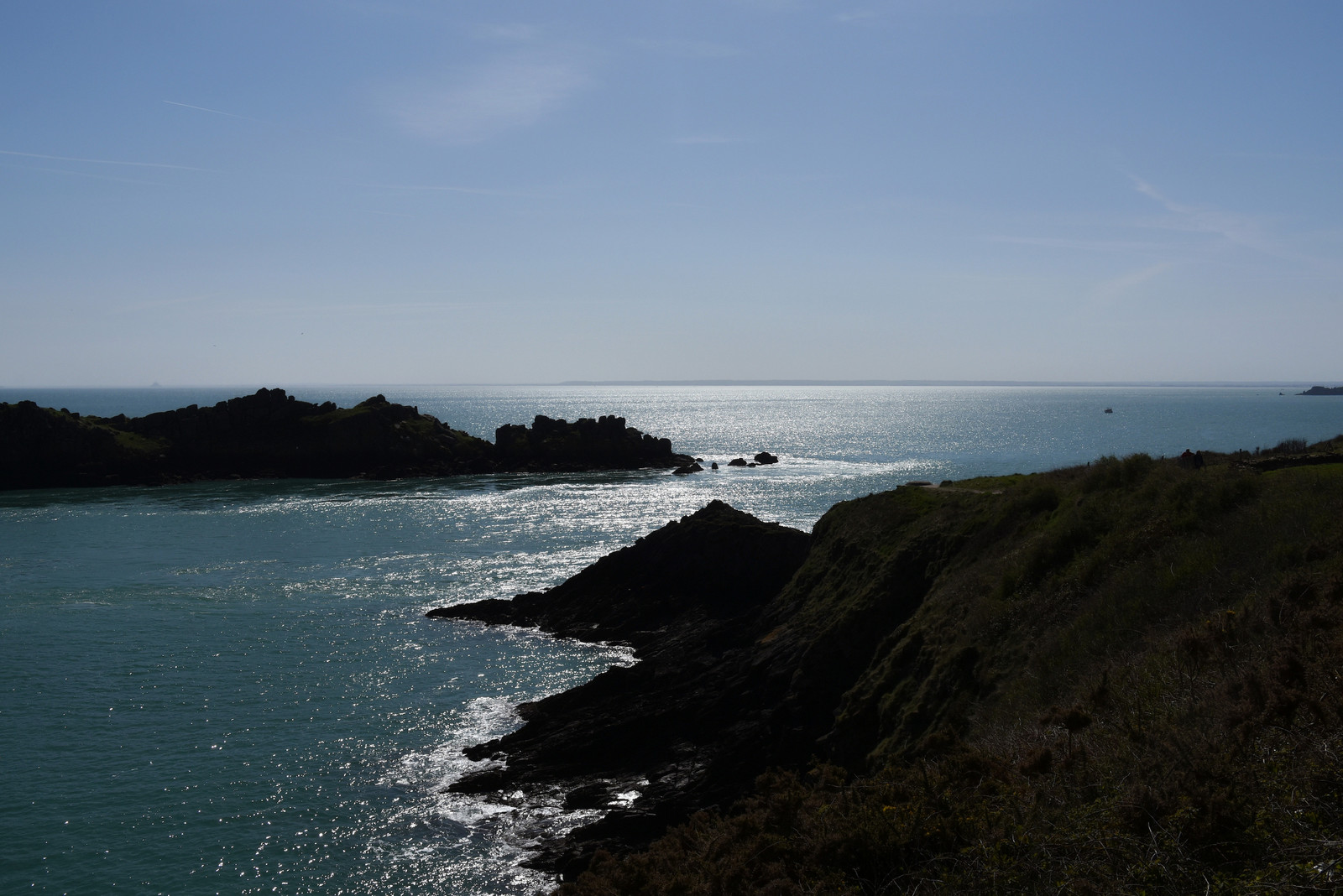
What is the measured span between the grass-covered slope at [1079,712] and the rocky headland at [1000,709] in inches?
1.9

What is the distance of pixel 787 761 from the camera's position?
22438 millimetres

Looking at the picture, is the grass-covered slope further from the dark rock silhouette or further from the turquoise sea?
the turquoise sea

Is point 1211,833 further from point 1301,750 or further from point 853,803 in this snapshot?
point 853,803

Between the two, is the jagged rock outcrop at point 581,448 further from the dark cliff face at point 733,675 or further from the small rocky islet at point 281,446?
the dark cliff face at point 733,675

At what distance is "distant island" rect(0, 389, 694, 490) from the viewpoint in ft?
346

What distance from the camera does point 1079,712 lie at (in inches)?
502

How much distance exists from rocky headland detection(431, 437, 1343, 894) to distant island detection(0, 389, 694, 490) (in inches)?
3346

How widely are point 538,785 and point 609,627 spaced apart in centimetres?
1696

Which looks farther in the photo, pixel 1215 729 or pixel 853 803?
pixel 853 803

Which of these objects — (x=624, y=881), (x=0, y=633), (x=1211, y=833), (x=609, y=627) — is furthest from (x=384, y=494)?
(x=1211, y=833)

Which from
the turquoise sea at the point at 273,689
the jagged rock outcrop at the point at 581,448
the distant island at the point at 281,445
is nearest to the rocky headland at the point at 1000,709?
the turquoise sea at the point at 273,689

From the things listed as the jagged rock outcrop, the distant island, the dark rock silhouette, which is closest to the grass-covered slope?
the dark rock silhouette

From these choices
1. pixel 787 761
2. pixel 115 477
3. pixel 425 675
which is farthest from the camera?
pixel 115 477

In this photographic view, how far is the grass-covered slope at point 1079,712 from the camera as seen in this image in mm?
9133
